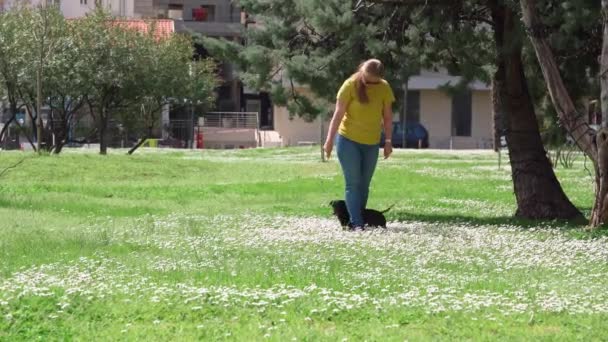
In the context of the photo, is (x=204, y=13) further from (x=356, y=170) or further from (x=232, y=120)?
(x=356, y=170)

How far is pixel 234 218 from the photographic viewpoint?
1349 cm

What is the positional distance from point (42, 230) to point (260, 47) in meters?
4.85

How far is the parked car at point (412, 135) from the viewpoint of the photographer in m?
62.2

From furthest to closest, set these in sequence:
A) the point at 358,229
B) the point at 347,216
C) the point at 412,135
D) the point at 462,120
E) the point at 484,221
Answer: the point at 462,120, the point at 412,135, the point at 484,221, the point at 347,216, the point at 358,229

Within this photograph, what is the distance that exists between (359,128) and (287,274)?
13.6ft

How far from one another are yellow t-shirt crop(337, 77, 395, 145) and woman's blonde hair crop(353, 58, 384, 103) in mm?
38

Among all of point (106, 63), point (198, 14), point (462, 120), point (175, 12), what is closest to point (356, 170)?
point (106, 63)

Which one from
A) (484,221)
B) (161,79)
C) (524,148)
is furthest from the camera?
(161,79)

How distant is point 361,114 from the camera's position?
39.3 ft

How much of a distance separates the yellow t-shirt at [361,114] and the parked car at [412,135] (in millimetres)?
49814

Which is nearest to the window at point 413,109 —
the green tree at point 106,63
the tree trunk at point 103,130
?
the green tree at point 106,63

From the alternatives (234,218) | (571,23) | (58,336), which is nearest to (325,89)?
(234,218)

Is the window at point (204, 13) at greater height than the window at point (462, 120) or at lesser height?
greater

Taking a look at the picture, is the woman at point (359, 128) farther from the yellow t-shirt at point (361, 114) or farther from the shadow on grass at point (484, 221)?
the shadow on grass at point (484, 221)
